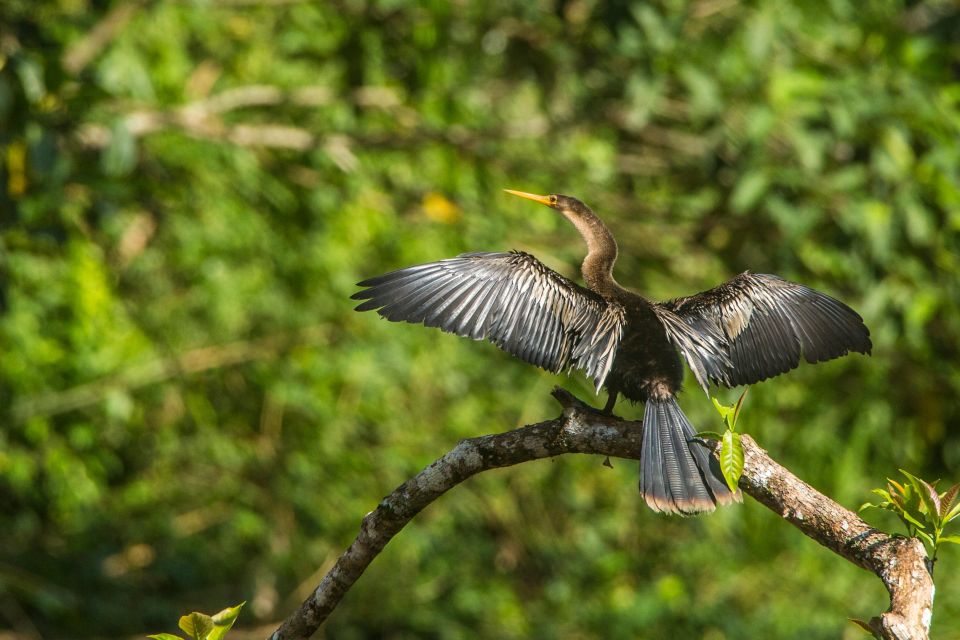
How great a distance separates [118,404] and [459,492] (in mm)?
1708

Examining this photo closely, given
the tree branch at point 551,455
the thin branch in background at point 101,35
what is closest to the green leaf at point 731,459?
the tree branch at point 551,455

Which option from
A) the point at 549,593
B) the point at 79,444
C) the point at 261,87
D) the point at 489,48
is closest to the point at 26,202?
the point at 79,444

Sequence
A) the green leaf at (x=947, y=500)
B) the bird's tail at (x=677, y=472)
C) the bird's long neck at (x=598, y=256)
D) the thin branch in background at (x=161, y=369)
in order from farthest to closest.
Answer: the thin branch in background at (x=161, y=369)
the bird's long neck at (x=598, y=256)
the bird's tail at (x=677, y=472)
the green leaf at (x=947, y=500)

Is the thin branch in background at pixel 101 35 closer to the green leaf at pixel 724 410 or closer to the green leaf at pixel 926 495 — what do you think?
the green leaf at pixel 724 410

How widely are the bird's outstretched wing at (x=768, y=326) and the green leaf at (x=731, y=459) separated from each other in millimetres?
718

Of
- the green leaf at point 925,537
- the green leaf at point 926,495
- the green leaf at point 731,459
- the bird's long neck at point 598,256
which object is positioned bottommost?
→ the bird's long neck at point 598,256

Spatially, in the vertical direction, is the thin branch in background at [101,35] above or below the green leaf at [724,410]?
below

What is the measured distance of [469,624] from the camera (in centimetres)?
570

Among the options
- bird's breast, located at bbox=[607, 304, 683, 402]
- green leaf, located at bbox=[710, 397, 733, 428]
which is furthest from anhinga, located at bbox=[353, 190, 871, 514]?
green leaf, located at bbox=[710, 397, 733, 428]

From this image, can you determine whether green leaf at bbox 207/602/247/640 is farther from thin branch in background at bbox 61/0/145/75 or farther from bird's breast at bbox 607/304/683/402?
thin branch in background at bbox 61/0/145/75

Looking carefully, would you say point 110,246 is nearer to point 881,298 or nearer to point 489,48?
point 489,48

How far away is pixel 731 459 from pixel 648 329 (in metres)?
0.86

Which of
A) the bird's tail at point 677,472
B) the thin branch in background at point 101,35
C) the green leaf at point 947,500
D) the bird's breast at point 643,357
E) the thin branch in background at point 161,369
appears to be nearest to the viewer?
the green leaf at point 947,500

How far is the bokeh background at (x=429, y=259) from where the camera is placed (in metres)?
5.06
